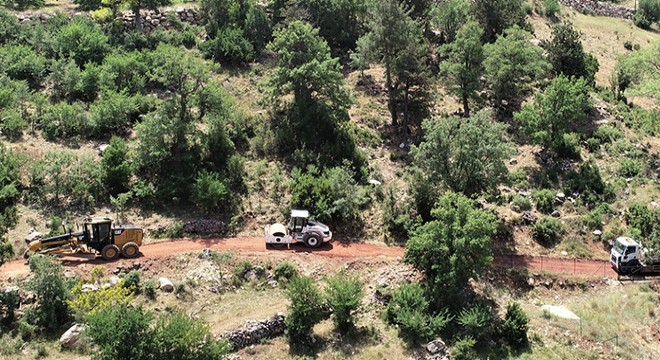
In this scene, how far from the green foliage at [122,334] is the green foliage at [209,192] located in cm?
Result: 1246

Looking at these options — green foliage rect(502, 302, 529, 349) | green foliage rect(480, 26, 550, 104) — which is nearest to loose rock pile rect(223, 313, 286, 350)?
green foliage rect(502, 302, 529, 349)

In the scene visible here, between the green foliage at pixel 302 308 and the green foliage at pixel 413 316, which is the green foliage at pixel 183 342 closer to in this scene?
the green foliage at pixel 302 308

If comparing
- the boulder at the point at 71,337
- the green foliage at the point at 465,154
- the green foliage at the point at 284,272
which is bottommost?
the boulder at the point at 71,337

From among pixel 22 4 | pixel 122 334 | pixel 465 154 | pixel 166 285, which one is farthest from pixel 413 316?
pixel 22 4

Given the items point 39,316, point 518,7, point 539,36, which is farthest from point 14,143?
point 539,36

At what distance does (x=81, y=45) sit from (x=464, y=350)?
40822 mm

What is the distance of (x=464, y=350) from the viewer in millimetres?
31422

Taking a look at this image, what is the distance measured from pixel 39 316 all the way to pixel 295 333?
12763 millimetres

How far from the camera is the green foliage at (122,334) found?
27.0 m

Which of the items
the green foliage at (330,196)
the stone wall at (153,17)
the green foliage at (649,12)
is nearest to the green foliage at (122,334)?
the green foliage at (330,196)

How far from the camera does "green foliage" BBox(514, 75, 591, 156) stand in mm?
44875

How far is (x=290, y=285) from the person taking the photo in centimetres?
3231

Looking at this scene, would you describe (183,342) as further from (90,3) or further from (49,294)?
(90,3)

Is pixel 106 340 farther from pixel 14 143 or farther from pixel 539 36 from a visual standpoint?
pixel 539 36
